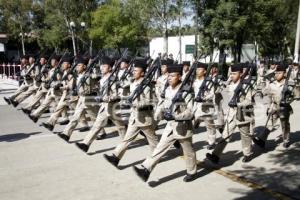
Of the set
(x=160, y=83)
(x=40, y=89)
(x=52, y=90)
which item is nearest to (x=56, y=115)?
(x=52, y=90)

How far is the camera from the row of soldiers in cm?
634

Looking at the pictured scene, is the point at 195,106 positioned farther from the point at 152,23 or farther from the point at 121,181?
the point at 152,23

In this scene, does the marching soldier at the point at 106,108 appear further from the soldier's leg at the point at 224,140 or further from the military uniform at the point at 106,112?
the soldier's leg at the point at 224,140

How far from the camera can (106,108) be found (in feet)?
26.0

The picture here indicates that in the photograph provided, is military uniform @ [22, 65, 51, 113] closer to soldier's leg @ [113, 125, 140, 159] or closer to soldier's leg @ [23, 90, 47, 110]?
soldier's leg @ [23, 90, 47, 110]

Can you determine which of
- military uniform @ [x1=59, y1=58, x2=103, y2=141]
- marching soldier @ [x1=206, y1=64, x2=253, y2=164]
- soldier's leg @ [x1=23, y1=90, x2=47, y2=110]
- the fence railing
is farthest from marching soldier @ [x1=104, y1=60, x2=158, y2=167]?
the fence railing

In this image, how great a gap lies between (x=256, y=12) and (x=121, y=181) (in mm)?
21364

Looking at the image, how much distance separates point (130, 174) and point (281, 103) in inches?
130

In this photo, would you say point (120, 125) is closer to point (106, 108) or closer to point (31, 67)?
point (106, 108)

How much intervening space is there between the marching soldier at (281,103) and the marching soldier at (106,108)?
2725 mm

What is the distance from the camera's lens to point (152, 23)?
3688 cm

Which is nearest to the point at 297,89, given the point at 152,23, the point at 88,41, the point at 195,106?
the point at 195,106

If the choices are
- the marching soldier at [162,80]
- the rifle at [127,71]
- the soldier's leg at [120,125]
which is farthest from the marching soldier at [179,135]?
the marching soldier at [162,80]

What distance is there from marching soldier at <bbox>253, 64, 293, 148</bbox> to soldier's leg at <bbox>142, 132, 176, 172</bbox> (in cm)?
262
